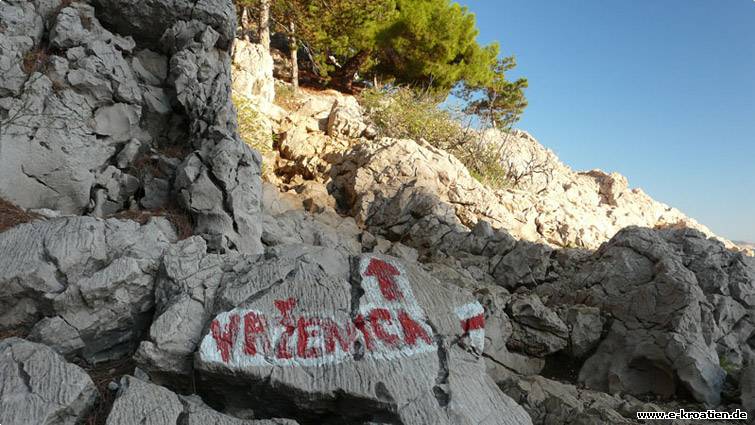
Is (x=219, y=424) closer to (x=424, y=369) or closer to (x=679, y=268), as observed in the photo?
(x=424, y=369)

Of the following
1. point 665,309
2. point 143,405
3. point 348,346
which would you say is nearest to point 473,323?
point 348,346

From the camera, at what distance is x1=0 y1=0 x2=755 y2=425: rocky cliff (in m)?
4.00

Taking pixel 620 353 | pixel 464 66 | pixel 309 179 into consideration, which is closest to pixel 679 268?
pixel 620 353

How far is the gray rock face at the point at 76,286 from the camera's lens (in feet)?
14.5

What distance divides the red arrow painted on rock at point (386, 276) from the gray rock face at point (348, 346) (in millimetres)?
12

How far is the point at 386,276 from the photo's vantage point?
15.9ft

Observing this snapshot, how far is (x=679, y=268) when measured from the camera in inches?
345

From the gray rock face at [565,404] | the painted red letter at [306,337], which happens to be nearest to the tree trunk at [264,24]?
the gray rock face at [565,404]

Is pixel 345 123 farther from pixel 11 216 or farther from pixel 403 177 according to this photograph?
pixel 11 216

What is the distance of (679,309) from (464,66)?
775 inches

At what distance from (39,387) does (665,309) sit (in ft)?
31.1

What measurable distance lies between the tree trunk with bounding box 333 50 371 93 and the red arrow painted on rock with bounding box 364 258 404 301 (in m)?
21.4

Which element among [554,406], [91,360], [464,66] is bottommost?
[91,360]

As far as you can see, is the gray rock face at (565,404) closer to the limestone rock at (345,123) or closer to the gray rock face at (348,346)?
the gray rock face at (348,346)
